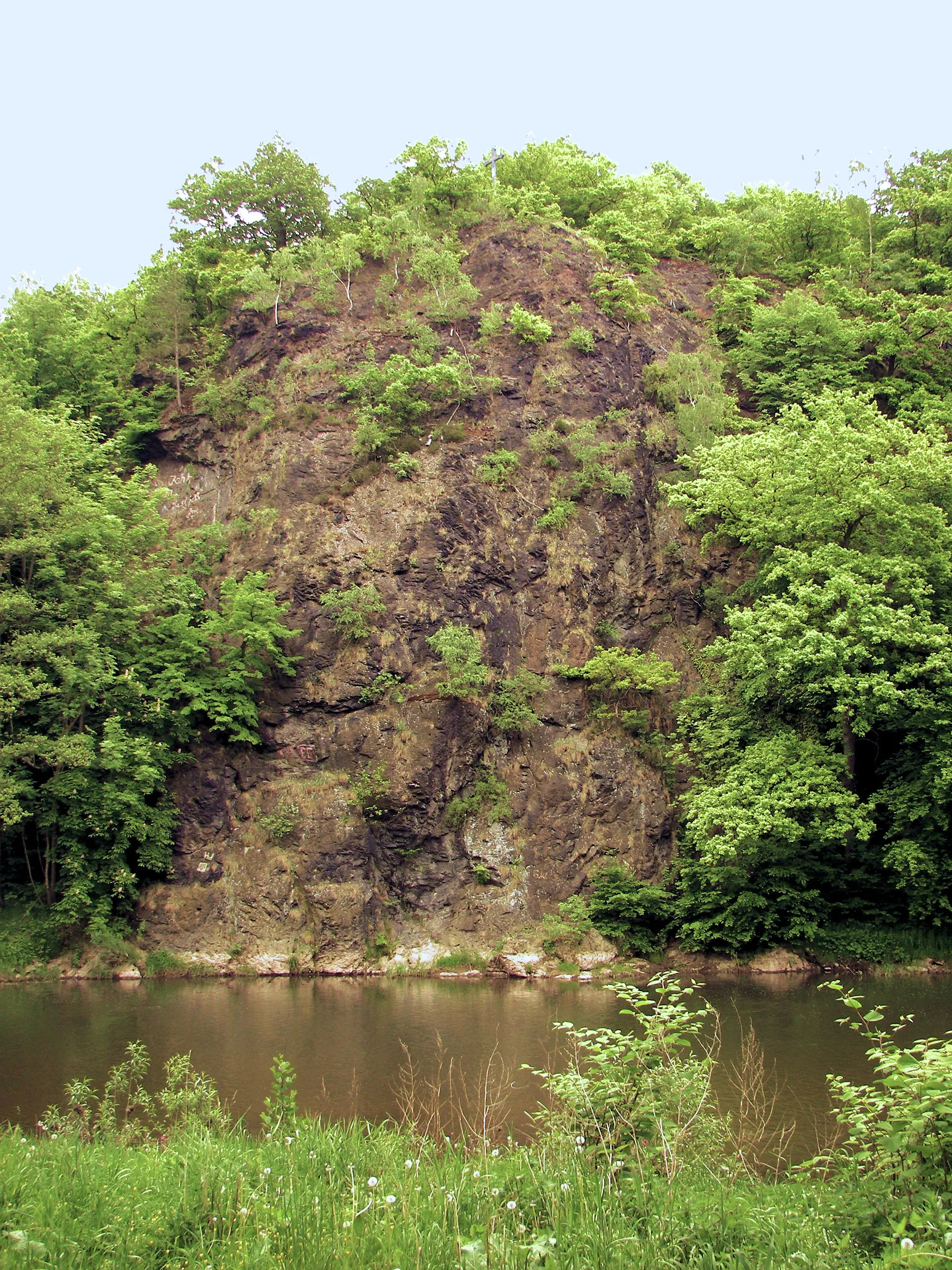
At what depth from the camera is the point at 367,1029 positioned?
14781 mm

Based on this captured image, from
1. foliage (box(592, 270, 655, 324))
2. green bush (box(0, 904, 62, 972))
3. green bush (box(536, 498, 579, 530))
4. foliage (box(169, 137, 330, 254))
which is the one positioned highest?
foliage (box(169, 137, 330, 254))

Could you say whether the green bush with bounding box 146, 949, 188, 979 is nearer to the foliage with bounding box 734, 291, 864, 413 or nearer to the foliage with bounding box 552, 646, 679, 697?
the foliage with bounding box 552, 646, 679, 697

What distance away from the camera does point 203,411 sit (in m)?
33.2

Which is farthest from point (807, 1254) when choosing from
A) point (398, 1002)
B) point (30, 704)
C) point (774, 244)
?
point (774, 244)

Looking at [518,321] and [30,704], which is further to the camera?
[518,321]

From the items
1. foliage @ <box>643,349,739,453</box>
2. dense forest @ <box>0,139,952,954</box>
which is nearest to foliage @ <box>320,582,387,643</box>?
dense forest @ <box>0,139,952,954</box>

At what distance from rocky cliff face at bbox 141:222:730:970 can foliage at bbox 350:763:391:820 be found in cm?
11

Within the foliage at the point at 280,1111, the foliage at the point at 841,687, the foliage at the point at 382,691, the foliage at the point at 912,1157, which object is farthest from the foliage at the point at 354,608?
the foliage at the point at 912,1157

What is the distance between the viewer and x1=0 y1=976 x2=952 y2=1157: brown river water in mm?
10625

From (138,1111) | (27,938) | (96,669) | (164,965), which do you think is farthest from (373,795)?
(138,1111)

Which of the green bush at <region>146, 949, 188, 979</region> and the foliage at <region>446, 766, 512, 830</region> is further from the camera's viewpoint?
the foliage at <region>446, 766, 512, 830</region>

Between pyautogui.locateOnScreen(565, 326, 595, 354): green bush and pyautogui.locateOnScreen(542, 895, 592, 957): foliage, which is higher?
pyautogui.locateOnScreen(565, 326, 595, 354): green bush

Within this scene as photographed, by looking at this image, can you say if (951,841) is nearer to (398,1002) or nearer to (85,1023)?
(398,1002)

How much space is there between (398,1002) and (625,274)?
29495mm
